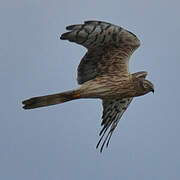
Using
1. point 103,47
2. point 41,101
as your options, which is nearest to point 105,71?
point 103,47

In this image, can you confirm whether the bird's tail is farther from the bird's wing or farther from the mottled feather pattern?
the mottled feather pattern

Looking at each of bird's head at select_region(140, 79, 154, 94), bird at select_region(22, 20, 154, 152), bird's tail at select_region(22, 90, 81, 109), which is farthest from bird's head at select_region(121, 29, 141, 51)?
bird's tail at select_region(22, 90, 81, 109)

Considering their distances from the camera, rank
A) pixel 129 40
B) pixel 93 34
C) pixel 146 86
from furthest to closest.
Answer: pixel 146 86 → pixel 129 40 → pixel 93 34

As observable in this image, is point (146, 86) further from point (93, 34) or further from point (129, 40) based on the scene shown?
point (93, 34)

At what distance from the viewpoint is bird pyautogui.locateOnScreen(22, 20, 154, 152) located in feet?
43.4

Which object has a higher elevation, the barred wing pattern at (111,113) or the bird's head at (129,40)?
the bird's head at (129,40)

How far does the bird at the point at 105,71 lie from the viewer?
13227 millimetres

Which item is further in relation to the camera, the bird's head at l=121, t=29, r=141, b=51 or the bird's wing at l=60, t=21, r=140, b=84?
the bird's head at l=121, t=29, r=141, b=51

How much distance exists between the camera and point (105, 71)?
13.9m

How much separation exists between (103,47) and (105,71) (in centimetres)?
55

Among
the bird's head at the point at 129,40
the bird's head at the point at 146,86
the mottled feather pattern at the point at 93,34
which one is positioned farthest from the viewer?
the bird's head at the point at 146,86

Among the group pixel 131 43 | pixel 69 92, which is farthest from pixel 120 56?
pixel 69 92

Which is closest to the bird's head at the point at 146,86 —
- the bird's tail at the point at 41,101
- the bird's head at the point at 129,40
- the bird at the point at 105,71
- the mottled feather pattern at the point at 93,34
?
the bird at the point at 105,71

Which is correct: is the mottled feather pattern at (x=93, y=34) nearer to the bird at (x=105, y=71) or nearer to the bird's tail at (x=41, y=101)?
the bird at (x=105, y=71)
